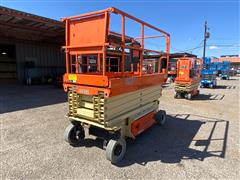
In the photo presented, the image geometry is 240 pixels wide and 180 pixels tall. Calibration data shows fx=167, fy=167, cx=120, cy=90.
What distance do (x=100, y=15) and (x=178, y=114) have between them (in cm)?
496

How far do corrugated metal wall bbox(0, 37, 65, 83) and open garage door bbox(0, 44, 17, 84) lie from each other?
9.78ft

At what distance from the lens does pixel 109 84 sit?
9.17ft

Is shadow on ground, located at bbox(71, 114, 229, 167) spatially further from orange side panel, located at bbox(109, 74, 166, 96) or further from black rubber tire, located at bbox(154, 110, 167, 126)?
orange side panel, located at bbox(109, 74, 166, 96)

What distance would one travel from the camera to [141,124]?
13.1 feet

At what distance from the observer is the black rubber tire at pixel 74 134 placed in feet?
12.2

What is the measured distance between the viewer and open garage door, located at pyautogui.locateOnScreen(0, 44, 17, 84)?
1789cm

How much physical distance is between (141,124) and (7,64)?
2012 cm

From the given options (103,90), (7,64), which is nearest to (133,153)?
(103,90)

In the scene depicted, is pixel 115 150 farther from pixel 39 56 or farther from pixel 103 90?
pixel 39 56

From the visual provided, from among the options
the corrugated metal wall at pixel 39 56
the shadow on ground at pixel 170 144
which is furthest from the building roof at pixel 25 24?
the shadow on ground at pixel 170 144

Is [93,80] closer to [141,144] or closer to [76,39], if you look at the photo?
[76,39]

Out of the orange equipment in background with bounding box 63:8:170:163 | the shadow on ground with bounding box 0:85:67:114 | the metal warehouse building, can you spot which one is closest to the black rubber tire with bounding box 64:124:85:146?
the orange equipment in background with bounding box 63:8:170:163

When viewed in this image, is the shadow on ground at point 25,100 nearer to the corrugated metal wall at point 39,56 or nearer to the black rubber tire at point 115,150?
the black rubber tire at point 115,150

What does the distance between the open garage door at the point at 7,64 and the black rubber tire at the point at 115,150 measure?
18093 mm
